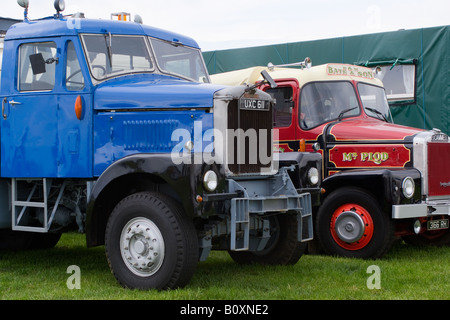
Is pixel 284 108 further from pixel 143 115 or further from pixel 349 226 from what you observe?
pixel 143 115

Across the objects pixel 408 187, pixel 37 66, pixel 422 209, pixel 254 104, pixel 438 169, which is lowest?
pixel 422 209

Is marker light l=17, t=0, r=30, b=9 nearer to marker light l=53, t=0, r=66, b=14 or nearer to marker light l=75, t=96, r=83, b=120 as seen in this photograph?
marker light l=53, t=0, r=66, b=14

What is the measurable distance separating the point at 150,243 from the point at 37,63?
2534mm

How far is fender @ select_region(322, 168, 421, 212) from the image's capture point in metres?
8.34

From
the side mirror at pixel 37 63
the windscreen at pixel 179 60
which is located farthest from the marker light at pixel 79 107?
the windscreen at pixel 179 60

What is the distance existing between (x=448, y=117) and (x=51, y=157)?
368 inches

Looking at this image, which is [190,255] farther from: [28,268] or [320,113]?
[320,113]

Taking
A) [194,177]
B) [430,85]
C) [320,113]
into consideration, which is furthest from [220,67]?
[194,177]

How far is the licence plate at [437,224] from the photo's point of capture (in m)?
8.90

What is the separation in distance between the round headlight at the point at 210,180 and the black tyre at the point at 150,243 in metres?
0.36

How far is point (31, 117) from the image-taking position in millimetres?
7254

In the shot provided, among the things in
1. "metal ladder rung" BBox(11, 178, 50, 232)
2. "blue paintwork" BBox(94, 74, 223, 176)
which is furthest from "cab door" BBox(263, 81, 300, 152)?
"metal ladder rung" BBox(11, 178, 50, 232)

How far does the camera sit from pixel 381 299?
6.10m

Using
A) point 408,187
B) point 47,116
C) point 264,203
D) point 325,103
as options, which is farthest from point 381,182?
point 47,116
